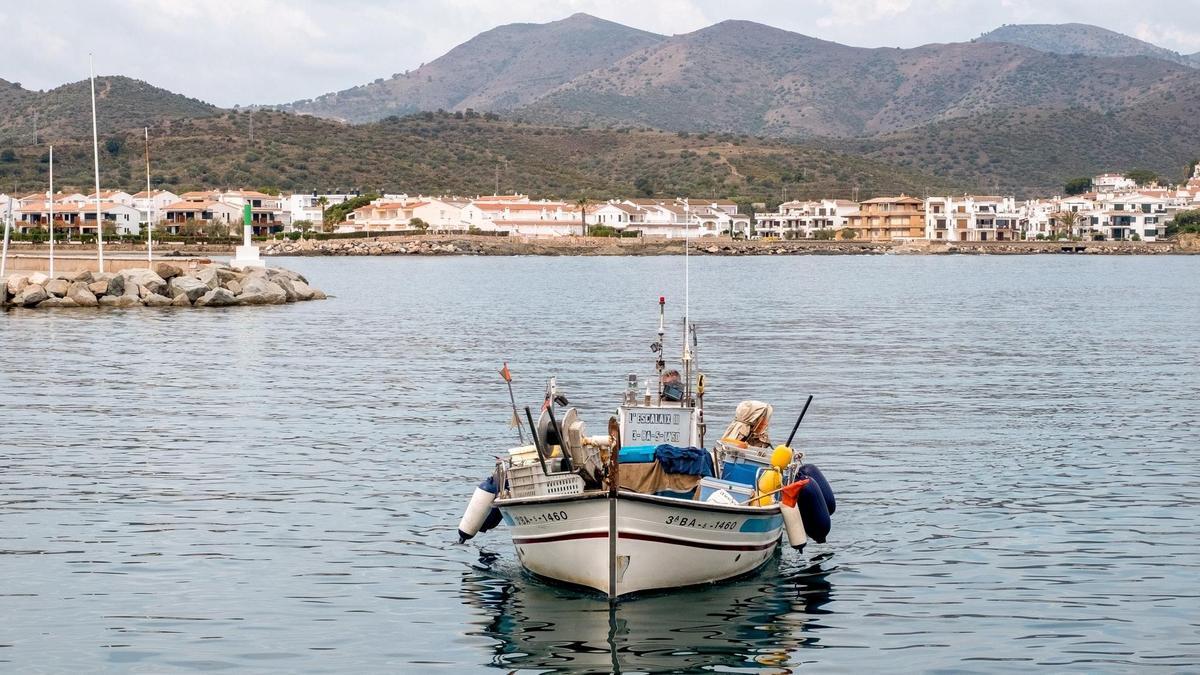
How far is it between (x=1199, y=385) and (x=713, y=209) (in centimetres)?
16169

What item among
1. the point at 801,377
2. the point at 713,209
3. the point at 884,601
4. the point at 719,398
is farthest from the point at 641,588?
the point at 713,209

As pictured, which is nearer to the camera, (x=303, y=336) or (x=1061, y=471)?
(x=1061, y=471)

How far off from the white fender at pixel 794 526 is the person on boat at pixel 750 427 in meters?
1.40

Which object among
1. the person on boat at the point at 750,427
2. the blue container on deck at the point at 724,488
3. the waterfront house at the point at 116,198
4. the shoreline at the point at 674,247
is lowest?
the blue container on deck at the point at 724,488

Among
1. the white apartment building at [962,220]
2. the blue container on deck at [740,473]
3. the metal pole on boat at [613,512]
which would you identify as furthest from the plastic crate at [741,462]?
the white apartment building at [962,220]

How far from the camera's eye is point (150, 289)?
Result: 226 feet

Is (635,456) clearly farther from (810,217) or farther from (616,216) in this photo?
(810,217)

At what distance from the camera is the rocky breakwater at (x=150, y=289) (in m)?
66.6

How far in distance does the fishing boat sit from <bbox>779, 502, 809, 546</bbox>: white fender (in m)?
0.02

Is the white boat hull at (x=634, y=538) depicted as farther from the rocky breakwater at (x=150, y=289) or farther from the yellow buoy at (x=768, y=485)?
the rocky breakwater at (x=150, y=289)

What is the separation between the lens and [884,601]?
16234mm

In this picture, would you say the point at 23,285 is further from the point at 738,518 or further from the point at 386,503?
the point at 738,518

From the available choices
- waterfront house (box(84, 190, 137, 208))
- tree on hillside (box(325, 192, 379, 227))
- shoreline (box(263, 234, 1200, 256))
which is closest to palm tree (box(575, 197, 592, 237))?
shoreline (box(263, 234, 1200, 256))

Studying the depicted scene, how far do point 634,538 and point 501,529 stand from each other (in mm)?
4835
